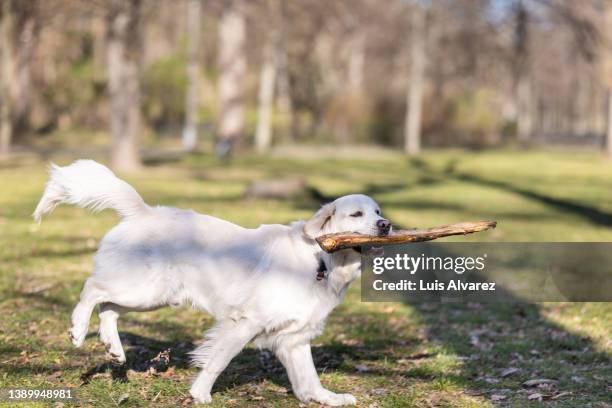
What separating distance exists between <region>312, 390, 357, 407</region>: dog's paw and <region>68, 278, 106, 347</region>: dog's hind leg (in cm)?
161

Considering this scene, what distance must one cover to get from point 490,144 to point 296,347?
42102mm

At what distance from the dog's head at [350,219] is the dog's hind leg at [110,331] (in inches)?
59.3

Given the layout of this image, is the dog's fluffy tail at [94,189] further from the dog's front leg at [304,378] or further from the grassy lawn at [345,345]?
the dog's front leg at [304,378]

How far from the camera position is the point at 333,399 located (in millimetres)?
5574

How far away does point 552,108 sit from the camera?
125 meters

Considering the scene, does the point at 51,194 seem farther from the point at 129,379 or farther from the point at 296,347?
the point at 296,347

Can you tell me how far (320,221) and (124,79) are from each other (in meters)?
20.6

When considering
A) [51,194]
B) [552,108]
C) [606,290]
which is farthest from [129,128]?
[552,108]

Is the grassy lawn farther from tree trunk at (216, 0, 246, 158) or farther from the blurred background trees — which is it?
tree trunk at (216, 0, 246, 158)

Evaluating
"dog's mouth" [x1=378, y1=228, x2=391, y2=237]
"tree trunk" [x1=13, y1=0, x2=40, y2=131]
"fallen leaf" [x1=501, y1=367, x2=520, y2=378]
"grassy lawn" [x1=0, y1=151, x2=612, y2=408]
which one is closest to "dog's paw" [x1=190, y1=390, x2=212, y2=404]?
"grassy lawn" [x1=0, y1=151, x2=612, y2=408]

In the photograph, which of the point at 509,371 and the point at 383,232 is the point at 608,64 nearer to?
the point at 509,371

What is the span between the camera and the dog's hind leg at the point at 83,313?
5.57 metres

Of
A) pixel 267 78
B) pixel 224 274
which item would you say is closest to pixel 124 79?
pixel 267 78

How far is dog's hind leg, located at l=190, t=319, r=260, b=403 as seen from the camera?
5.34m
